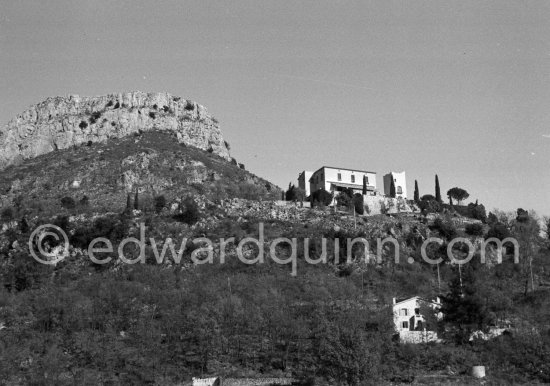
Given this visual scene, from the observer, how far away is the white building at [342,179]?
87.6 meters

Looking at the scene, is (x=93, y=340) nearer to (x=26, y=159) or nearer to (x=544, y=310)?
(x=544, y=310)

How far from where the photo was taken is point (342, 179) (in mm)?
88312

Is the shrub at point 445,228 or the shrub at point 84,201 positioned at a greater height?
the shrub at point 84,201

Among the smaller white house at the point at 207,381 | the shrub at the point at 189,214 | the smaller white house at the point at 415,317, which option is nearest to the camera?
the smaller white house at the point at 207,381

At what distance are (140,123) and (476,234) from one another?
56.4 meters

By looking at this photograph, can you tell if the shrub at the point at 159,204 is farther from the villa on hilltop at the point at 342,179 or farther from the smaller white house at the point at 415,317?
the smaller white house at the point at 415,317

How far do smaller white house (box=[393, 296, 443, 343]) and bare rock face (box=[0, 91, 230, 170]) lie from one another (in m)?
59.8

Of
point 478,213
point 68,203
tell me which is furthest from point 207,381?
point 478,213

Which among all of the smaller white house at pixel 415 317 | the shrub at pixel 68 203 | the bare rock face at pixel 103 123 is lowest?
the smaller white house at pixel 415 317

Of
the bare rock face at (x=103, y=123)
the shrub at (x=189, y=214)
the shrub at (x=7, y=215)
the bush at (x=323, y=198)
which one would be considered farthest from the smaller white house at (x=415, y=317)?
the bare rock face at (x=103, y=123)

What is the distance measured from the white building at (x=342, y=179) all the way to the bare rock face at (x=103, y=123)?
80.8ft

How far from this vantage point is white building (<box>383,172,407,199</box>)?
8838 centimetres

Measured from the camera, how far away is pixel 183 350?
45.2m

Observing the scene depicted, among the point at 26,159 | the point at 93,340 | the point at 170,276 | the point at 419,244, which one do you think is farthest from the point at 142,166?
the point at 93,340
